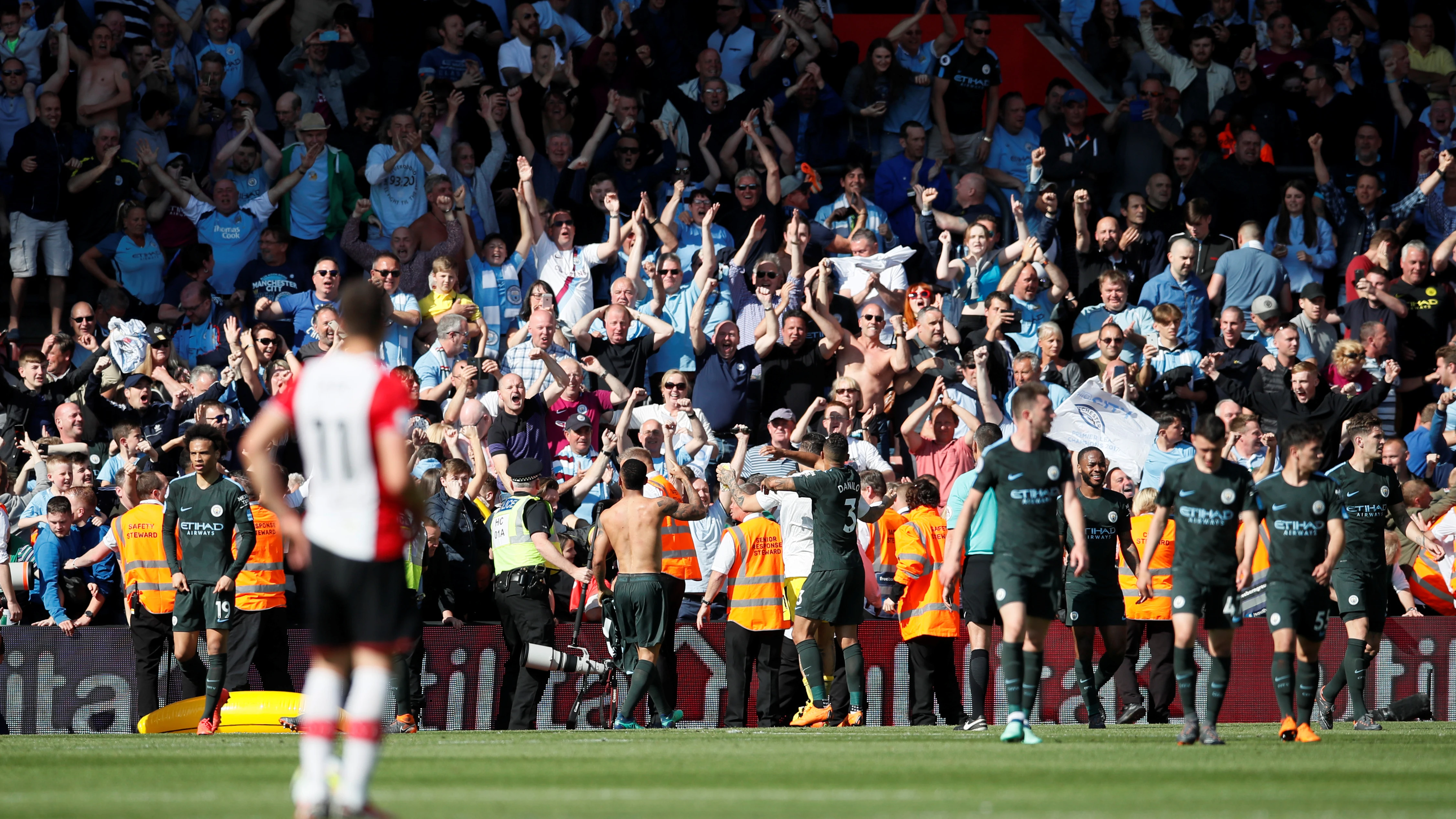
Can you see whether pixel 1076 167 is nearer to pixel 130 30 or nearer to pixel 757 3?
pixel 757 3

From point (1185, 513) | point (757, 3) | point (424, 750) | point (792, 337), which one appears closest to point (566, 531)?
point (792, 337)

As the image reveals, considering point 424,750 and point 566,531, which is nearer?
point 424,750

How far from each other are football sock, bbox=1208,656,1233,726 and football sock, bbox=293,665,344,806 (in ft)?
20.1

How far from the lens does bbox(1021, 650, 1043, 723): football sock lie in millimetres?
10820

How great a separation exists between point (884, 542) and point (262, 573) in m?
5.19

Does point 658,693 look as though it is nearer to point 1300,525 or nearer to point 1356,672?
point 1300,525

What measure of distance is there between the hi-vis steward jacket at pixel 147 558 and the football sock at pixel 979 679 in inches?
243

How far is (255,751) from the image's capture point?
34.3ft

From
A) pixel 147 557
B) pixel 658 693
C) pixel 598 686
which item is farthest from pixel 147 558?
Result: pixel 658 693

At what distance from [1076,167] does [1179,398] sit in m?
4.01

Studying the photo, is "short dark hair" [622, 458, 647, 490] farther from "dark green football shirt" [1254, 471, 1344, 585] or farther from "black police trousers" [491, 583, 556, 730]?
"dark green football shirt" [1254, 471, 1344, 585]

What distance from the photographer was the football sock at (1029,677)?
35.5ft

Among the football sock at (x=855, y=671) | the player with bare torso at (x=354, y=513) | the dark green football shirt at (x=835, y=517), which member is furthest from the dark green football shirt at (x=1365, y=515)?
the player with bare torso at (x=354, y=513)

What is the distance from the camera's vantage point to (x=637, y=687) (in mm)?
13227
